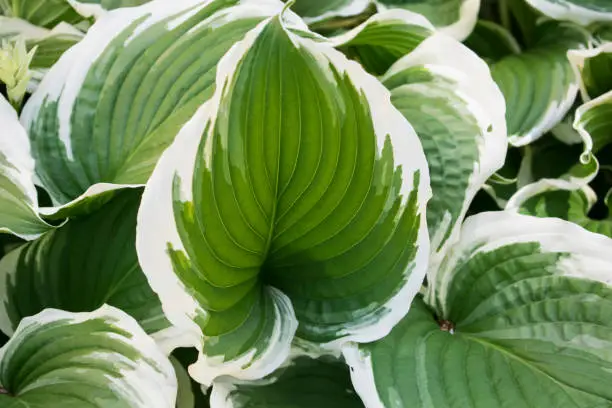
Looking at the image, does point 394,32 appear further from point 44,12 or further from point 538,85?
point 44,12

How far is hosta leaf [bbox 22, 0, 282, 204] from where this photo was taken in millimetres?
488

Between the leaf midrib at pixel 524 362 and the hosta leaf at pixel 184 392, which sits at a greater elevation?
the leaf midrib at pixel 524 362

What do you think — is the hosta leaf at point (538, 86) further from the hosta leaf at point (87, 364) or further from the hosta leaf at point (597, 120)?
the hosta leaf at point (87, 364)

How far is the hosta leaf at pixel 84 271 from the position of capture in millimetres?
493

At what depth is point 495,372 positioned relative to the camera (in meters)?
0.45

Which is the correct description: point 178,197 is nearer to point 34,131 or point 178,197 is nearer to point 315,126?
point 315,126

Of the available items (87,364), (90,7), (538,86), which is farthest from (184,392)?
(538,86)

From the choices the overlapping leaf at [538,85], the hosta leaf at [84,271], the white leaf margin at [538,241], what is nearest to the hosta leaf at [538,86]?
the overlapping leaf at [538,85]

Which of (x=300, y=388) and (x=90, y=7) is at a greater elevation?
(x=90, y=7)

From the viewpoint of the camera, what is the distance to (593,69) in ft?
2.09

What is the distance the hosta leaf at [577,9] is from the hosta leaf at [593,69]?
0.20 ft

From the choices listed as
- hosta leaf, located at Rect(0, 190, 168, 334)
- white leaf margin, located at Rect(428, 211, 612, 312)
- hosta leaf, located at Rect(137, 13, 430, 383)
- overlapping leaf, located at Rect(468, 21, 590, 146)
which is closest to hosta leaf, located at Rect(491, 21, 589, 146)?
overlapping leaf, located at Rect(468, 21, 590, 146)

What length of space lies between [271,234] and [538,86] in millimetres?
347

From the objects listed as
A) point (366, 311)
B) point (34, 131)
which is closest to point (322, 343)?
point (366, 311)
